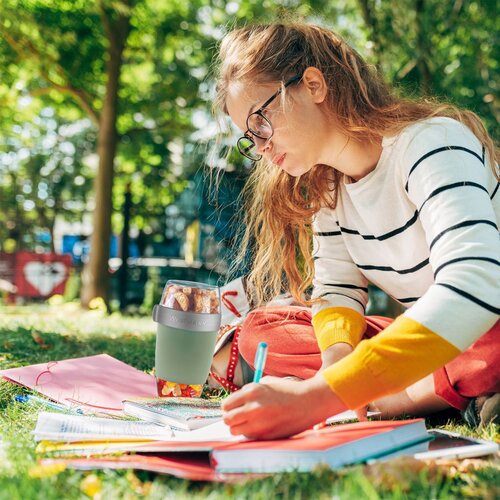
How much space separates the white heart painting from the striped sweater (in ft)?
32.4

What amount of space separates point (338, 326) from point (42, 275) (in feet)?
34.0

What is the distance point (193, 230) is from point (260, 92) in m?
8.16

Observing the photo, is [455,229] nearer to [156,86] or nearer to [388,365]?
[388,365]

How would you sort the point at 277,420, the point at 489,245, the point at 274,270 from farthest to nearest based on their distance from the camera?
the point at 274,270, the point at 489,245, the point at 277,420

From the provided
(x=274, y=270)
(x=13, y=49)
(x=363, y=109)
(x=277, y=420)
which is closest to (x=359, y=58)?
(x=363, y=109)

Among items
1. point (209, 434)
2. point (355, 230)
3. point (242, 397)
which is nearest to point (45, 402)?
point (209, 434)

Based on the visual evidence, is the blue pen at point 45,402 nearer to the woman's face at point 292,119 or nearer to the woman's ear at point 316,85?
the woman's face at point 292,119

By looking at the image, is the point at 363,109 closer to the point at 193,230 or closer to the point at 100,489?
the point at 100,489

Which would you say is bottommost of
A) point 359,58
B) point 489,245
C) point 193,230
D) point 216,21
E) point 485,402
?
point 193,230

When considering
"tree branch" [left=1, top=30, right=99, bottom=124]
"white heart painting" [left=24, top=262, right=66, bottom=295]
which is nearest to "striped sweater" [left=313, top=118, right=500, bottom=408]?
"tree branch" [left=1, top=30, right=99, bottom=124]

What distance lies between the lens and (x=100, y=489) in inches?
50.8

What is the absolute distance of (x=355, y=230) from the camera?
2.29 metres

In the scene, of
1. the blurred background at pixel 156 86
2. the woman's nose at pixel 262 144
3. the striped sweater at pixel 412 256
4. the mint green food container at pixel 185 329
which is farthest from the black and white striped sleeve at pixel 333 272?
the blurred background at pixel 156 86

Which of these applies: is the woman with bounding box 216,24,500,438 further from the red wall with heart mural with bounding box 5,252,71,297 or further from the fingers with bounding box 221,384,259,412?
the red wall with heart mural with bounding box 5,252,71,297
